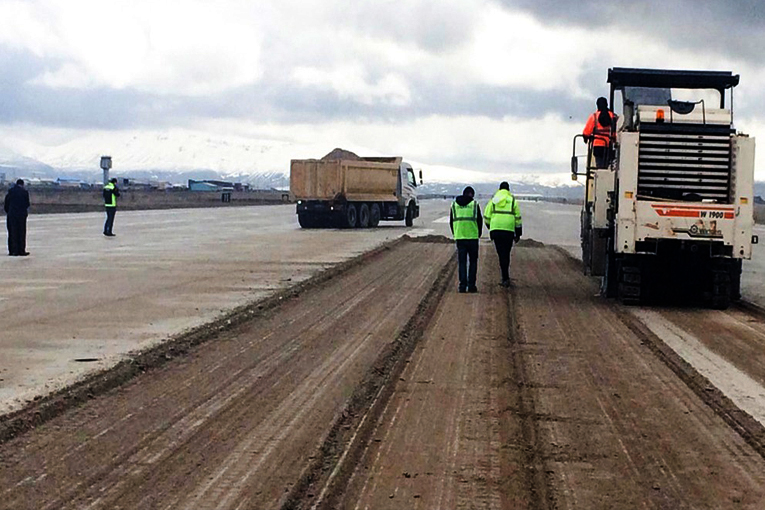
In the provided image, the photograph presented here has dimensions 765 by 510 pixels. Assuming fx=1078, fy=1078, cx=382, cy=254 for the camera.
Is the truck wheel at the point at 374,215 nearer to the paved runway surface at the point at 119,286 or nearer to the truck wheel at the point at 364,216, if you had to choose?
the truck wheel at the point at 364,216

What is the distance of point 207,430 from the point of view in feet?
25.3

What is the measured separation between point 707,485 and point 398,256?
748 inches

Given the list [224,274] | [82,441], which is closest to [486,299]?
[224,274]

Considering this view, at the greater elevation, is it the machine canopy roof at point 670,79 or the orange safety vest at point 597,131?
the machine canopy roof at point 670,79

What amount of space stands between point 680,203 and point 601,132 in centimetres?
366

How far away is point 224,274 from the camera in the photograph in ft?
65.7

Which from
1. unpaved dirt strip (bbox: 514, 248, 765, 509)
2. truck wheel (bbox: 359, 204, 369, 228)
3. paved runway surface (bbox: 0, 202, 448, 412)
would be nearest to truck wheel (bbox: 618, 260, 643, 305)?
unpaved dirt strip (bbox: 514, 248, 765, 509)

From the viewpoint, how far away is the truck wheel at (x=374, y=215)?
43750 millimetres

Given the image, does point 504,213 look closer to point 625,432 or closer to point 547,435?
point 625,432

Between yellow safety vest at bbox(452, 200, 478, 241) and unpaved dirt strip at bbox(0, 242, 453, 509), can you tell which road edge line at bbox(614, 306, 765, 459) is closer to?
unpaved dirt strip at bbox(0, 242, 453, 509)

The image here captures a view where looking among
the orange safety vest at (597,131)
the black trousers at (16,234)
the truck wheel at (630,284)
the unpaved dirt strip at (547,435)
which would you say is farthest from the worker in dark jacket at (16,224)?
the unpaved dirt strip at (547,435)

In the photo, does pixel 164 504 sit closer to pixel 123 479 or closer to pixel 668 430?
pixel 123 479

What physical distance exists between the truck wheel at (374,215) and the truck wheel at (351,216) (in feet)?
4.19

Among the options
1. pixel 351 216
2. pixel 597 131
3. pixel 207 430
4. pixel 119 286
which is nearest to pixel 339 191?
pixel 351 216
